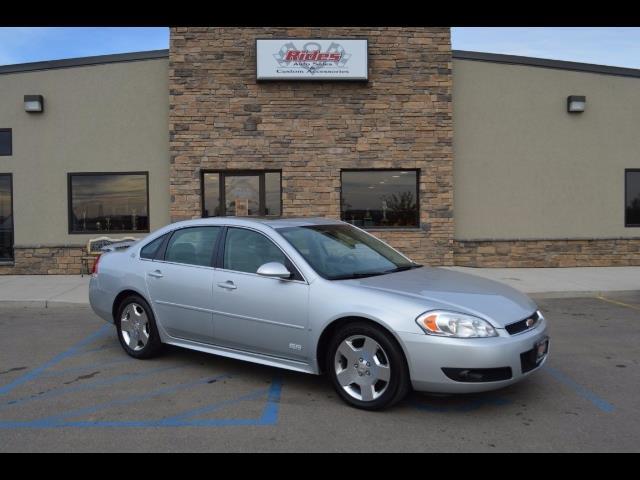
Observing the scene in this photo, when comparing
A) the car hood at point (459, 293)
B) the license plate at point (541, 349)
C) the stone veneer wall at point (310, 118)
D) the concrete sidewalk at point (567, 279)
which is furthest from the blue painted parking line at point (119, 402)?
the stone veneer wall at point (310, 118)

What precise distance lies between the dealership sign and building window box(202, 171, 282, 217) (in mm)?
2304

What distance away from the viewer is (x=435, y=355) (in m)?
3.97

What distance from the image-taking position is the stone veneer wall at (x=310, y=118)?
12.9 meters

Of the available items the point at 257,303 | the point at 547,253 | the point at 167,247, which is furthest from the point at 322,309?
the point at 547,253

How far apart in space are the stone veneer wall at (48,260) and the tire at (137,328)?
7944 millimetres

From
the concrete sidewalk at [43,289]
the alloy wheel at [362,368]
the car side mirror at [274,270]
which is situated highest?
the car side mirror at [274,270]

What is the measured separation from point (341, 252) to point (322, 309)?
92 cm

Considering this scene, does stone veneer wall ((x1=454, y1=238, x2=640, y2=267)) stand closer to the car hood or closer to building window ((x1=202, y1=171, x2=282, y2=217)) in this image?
building window ((x1=202, y1=171, x2=282, y2=217))

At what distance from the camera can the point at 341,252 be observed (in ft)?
17.1

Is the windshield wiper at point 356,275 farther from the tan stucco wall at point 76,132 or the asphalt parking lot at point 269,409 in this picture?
the tan stucco wall at point 76,132

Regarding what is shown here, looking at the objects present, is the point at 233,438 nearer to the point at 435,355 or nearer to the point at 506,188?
the point at 435,355

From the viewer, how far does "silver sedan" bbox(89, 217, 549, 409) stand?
4.04 meters

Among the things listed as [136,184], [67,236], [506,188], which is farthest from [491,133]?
[67,236]

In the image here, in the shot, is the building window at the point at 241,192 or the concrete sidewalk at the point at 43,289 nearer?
the concrete sidewalk at the point at 43,289
